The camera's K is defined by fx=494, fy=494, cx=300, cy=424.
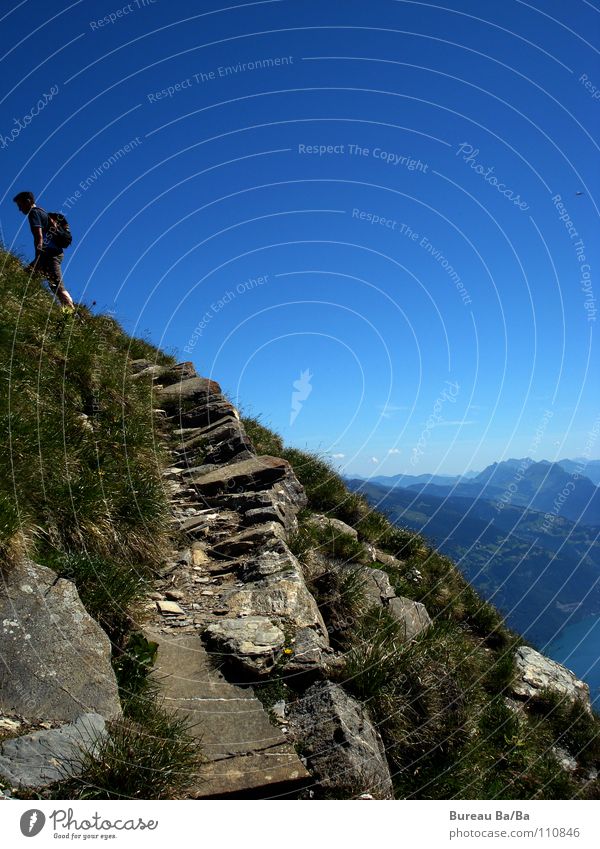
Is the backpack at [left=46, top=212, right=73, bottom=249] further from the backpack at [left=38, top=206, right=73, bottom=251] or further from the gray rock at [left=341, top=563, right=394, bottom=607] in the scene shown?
the gray rock at [left=341, top=563, right=394, bottom=607]

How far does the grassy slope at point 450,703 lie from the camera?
6.41 meters

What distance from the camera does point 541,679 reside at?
1018cm

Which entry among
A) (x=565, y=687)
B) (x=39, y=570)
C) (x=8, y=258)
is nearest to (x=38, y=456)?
(x=39, y=570)

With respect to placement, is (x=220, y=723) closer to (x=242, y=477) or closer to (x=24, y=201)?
(x=242, y=477)

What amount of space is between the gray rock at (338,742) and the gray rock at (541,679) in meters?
5.08

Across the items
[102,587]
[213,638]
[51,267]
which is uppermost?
[51,267]

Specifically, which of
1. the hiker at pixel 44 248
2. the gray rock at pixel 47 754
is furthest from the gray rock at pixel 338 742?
the hiker at pixel 44 248

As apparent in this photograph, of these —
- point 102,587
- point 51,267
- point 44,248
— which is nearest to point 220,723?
point 102,587

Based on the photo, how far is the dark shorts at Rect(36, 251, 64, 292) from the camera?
13609 mm

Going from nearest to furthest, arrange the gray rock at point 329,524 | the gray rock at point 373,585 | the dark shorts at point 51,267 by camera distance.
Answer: the gray rock at point 373,585
the gray rock at point 329,524
the dark shorts at point 51,267

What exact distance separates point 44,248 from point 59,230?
2.13ft

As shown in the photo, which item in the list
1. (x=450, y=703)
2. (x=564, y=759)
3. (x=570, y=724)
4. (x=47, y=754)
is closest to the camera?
(x=47, y=754)

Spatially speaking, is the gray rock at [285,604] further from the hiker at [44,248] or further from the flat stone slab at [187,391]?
the hiker at [44,248]
